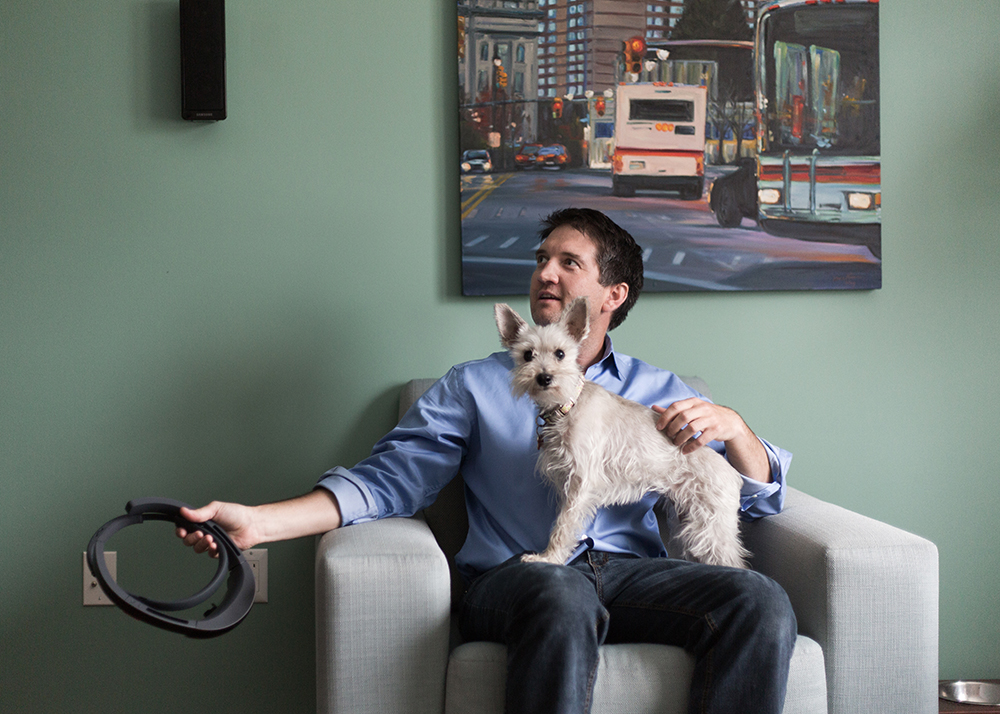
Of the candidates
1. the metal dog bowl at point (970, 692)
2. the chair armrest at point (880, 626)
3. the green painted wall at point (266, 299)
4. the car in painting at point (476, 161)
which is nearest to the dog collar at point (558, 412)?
the chair armrest at point (880, 626)

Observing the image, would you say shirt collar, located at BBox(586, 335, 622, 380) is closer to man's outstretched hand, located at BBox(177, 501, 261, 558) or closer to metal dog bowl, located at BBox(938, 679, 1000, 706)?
man's outstretched hand, located at BBox(177, 501, 261, 558)

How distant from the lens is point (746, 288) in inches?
85.4

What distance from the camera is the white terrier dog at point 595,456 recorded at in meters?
1.38

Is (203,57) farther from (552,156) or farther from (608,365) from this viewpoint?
(608,365)

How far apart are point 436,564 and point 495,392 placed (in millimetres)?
479

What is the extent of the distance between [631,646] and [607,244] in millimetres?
861

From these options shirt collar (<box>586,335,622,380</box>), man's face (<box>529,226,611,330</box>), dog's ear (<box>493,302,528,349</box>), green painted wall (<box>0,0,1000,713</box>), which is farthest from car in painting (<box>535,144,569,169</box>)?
dog's ear (<box>493,302,528,349</box>)

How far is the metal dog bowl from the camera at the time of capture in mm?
2098

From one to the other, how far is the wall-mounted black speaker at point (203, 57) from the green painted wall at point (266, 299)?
0.08 meters

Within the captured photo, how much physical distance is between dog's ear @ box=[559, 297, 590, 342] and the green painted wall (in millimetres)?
740

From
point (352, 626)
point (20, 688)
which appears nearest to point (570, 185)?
point (352, 626)

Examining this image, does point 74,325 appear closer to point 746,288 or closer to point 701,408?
point 701,408

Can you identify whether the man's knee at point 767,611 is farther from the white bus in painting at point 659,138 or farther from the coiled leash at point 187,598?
the white bus in painting at point 659,138

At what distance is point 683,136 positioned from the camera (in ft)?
7.06
